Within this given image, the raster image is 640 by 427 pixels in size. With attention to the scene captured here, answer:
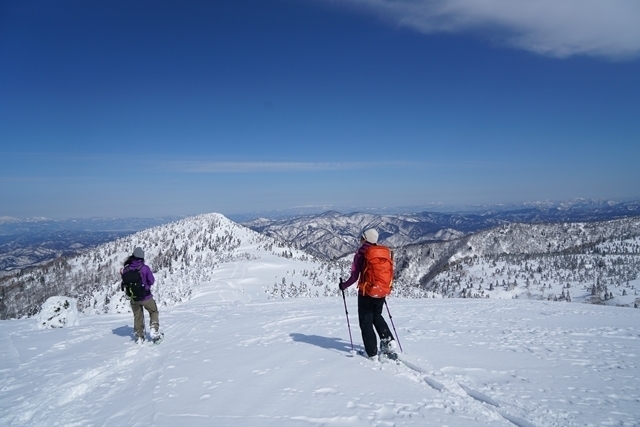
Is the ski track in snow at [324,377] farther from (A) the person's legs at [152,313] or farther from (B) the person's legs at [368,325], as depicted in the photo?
(A) the person's legs at [152,313]

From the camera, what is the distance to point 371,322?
24.5ft

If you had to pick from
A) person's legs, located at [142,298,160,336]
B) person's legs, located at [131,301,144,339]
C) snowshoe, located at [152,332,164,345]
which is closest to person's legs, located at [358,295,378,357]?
snowshoe, located at [152,332,164,345]

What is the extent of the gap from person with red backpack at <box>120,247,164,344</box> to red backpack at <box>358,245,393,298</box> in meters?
6.55

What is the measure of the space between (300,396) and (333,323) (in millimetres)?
6688

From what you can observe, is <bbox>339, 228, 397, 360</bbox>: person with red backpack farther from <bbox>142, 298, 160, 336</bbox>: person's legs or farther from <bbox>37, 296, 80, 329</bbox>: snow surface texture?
<bbox>37, 296, 80, 329</bbox>: snow surface texture

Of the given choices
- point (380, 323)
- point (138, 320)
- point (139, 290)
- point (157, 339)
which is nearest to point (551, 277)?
point (380, 323)

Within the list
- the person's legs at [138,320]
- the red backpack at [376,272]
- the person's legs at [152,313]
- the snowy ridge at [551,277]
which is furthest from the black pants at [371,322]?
the snowy ridge at [551,277]

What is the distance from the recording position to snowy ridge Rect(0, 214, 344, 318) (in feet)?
221

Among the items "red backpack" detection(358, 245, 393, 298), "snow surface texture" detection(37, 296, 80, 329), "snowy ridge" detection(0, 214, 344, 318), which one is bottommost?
"snowy ridge" detection(0, 214, 344, 318)

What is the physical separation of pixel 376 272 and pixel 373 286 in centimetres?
32

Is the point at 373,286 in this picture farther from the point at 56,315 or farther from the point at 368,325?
the point at 56,315

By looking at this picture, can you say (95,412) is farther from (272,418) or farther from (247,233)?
(247,233)

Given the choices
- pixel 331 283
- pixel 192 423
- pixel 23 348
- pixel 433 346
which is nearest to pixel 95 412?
pixel 192 423

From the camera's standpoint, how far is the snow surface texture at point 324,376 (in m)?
4.87
